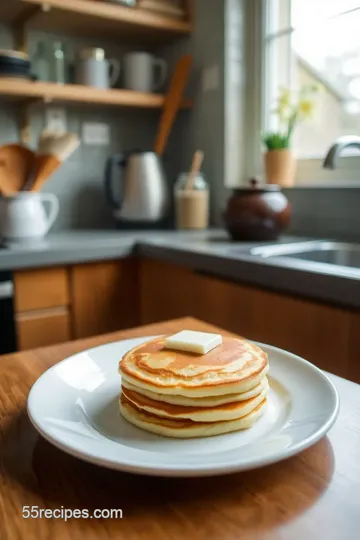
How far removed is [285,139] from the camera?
1.81 meters

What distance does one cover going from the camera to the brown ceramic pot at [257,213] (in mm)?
1507

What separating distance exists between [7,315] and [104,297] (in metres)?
Result: 0.33

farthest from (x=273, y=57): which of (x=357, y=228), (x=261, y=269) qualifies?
(x=261, y=269)

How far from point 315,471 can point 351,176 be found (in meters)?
1.45

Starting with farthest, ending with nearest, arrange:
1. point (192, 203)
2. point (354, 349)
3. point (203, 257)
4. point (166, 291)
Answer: point (192, 203) → point (166, 291) → point (203, 257) → point (354, 349)

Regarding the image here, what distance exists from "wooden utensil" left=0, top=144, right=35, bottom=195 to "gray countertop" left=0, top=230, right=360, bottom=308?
0.71ft

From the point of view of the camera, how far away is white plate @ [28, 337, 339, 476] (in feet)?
1.24

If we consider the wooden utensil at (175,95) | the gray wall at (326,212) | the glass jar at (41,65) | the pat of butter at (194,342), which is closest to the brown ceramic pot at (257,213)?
the gray wall at (326,212)

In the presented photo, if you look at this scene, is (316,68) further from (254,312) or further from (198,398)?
(198,398)

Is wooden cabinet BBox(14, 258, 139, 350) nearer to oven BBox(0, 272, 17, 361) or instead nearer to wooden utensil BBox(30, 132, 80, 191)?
oven BBox(0, 272, 17, 361)

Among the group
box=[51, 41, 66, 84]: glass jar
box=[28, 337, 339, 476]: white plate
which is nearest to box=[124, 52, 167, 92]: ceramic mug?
box=[51, 41, 66, 84]: glass jar

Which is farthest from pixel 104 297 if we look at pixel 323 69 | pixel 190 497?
pixel 190 497

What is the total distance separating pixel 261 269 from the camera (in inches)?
47.6

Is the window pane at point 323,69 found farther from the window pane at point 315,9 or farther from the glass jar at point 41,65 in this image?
the glass jar at point 41,65
